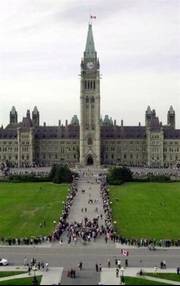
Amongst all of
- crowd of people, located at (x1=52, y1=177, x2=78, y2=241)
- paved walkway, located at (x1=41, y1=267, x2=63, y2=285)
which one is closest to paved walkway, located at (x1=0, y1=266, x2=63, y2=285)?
paved walkway, located at (x1=41, y1=267, x2=63, y2=285)

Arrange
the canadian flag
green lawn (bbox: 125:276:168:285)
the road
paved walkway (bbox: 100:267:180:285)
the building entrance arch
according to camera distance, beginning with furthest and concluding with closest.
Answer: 1. the building entrance arch
2. the canadian flag
3. the road
4. paved walkway (bbox: 100:267:180:285)
5. green lawn (bbox: 125:276:168:285)

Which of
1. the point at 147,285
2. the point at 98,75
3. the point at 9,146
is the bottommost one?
the point at 147,285

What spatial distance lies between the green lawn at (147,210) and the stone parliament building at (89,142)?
63847 mm

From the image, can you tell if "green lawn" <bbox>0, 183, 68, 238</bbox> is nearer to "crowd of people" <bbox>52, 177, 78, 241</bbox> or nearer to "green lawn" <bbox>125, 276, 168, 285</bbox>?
"crowd of people" <bbox>52, 177, 78, 241</bbox>

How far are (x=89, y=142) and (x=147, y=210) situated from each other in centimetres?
9570

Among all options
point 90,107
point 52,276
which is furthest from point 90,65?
point 52,276

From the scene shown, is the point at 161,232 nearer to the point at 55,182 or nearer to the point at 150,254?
the point at 150,254

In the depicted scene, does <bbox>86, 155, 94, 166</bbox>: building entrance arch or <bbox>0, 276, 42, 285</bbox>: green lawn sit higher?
<bbox>86, 155, 94, 166</bbox>: building entrance arch

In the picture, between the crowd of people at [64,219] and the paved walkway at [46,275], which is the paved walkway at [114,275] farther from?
the crowd of people at [64,219]

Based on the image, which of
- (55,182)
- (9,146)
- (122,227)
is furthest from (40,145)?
(122,227)

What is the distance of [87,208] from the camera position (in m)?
79.9

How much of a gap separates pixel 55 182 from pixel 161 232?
54.2 m

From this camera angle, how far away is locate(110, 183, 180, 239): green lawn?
209ft

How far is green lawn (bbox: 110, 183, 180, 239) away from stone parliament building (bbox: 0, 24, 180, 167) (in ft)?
209
